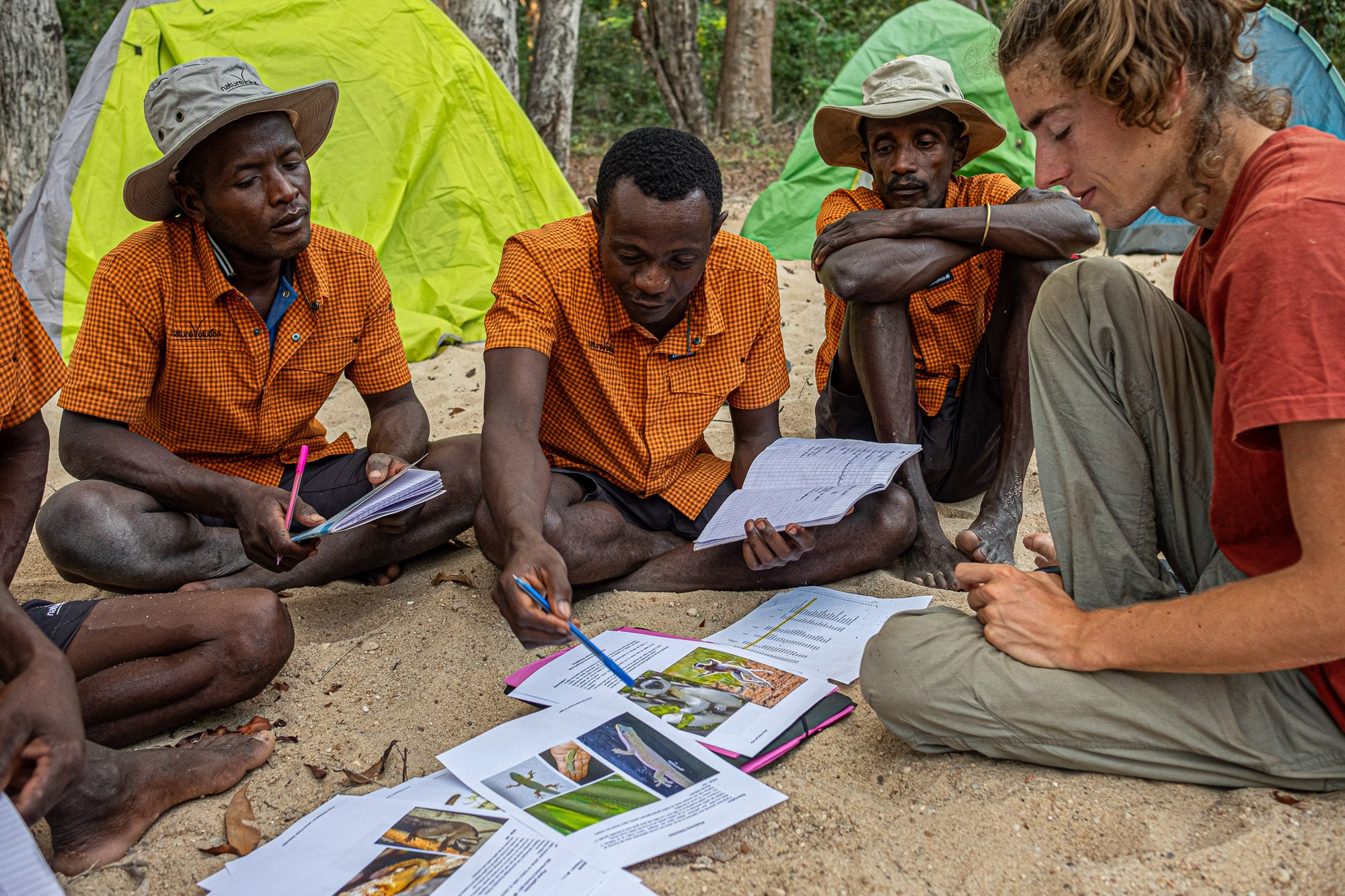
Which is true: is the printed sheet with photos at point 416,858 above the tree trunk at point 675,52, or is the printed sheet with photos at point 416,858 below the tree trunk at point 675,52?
below

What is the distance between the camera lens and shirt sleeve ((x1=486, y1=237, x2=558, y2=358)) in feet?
7.95

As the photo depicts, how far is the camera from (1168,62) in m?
1.46

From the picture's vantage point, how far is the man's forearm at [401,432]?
2.77 m

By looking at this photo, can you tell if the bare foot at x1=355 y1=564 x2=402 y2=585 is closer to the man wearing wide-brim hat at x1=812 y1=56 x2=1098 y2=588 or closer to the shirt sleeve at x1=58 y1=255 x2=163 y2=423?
the shirt sleeve at x1=58 y1=255 x2=163 y2=423

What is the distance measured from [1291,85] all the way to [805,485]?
5085 millimetres

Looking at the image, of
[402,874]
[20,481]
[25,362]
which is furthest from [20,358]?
[402,874]

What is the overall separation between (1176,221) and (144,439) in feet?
17.4

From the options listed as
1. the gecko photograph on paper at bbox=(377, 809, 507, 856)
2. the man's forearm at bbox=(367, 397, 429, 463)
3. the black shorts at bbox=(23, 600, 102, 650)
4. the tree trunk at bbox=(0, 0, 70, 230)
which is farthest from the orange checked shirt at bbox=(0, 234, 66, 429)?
the tree trunk at bbox=(0, 0, 70, 230)

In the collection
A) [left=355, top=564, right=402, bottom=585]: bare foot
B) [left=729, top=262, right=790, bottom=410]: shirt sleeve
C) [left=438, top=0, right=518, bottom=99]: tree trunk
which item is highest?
[left=438, top=0, right=518, bottom=99]: tree trunk

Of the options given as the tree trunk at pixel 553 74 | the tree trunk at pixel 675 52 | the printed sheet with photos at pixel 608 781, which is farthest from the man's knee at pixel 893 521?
the tree trunk at pixel 675 52

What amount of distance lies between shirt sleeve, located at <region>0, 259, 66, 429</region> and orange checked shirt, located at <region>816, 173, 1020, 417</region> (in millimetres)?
1932

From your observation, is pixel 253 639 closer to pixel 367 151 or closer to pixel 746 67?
pixel 367 151

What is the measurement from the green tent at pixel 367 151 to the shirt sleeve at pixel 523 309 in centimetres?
210

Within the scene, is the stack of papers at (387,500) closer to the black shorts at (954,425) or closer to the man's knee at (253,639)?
the man's knee at (253,639)
